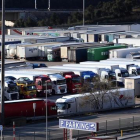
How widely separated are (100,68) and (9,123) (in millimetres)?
12406

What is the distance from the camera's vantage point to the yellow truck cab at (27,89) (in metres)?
31.7

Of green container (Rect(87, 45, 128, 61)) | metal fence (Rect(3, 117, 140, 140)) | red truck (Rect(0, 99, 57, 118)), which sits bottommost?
metal fence (Rect(3, 117, 140, 140))

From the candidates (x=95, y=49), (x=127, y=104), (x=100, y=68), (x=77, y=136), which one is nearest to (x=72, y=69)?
(x=100, y=68)

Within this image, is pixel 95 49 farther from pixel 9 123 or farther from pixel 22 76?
pixel 9 123

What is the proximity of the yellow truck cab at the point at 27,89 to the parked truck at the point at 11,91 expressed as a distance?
61 centimetres

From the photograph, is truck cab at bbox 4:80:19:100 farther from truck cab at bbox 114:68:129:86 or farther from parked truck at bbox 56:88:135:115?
truck cab at bbox 114:68:129:86

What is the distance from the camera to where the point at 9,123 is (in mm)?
24797

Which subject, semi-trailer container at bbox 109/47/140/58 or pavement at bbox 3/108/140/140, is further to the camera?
semi-trailer container at bbox 109/47/140/58

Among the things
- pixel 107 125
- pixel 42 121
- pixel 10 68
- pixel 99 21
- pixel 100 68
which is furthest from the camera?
pixel 99 21

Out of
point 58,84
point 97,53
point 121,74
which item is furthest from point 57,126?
point 97,53

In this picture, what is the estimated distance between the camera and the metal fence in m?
21.5

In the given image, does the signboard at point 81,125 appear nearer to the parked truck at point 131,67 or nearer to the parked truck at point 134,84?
the parked truck at point 134,84

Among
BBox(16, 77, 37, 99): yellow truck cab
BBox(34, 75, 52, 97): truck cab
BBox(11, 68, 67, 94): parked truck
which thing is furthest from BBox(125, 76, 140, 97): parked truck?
BBox(16, 77, 37, 99): yellow truck cab

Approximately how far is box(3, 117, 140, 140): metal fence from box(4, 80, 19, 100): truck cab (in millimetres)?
7655
